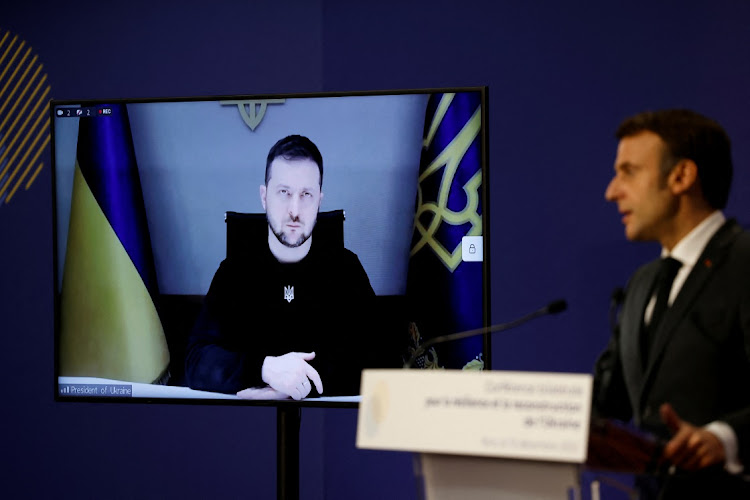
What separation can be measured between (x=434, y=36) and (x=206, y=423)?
1982 mm

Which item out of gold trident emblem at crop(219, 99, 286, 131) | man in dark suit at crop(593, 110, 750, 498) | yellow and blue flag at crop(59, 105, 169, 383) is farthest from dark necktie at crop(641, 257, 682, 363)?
yellow and blue flag at crop(59, 105, 169, 383)

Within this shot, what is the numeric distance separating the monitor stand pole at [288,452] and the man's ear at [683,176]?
1.65m

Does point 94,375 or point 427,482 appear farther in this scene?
point 94,375

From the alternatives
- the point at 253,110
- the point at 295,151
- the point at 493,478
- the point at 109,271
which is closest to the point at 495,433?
the point at 493,478

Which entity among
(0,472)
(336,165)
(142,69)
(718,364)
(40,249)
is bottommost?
(0,472)

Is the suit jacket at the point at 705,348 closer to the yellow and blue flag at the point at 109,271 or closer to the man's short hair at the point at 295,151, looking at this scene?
the man's short hair at the point at 295,151

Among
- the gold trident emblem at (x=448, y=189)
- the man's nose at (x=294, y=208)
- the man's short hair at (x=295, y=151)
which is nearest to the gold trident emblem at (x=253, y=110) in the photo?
the man's short hair at (x=295, y=151)

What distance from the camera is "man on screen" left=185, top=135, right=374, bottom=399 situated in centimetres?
346

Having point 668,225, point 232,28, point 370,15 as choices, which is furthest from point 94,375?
point 668,225

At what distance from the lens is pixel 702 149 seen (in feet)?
8.29

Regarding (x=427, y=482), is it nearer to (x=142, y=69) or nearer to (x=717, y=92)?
(x=717, y=92)

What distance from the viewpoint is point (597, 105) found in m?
3.72

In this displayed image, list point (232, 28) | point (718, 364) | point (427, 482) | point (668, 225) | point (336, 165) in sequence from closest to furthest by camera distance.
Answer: point (427, 482) < point (718, 364) < point (668, 225) < point (336, 165) < point (232, 28)

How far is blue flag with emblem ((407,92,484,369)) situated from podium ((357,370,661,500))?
1.43 m
